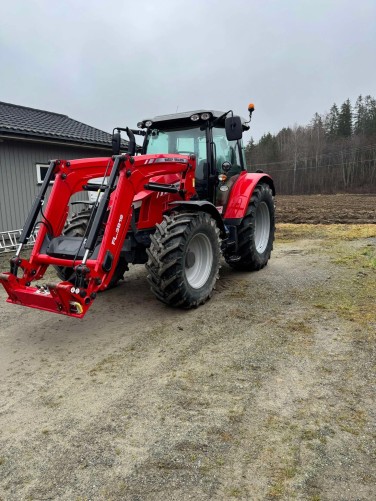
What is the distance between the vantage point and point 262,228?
7.29 m

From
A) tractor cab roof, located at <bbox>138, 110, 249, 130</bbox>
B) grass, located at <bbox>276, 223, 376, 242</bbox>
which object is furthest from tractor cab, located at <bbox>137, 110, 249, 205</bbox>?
grass, located at <bbox>276, 223, 376, 242</bbox>

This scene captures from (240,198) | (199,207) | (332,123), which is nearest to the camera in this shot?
(199,207)

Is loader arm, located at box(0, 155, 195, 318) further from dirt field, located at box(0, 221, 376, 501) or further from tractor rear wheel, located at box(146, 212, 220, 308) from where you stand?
dirt field, located at box(0, 221, 376, 501)

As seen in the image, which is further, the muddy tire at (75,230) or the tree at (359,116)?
the tree at (359,116)

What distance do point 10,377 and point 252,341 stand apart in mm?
2215

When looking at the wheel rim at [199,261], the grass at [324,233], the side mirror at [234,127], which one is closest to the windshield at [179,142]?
the side mirror at [234,127]

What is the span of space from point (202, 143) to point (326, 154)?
54.4m

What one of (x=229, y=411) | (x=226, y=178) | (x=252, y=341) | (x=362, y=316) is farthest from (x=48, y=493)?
(x=226, y=178)

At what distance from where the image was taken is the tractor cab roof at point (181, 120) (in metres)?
5.64

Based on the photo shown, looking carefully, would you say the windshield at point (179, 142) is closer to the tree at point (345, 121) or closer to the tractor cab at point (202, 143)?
the tractor cab at point (202, 143)

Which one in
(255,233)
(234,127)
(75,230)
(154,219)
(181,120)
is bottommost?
(255,233)

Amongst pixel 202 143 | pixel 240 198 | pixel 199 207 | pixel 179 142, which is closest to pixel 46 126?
pixel 179 142

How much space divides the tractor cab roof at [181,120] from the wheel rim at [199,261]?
1789 mm

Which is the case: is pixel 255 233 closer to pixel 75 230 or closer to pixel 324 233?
pixel 75 230
